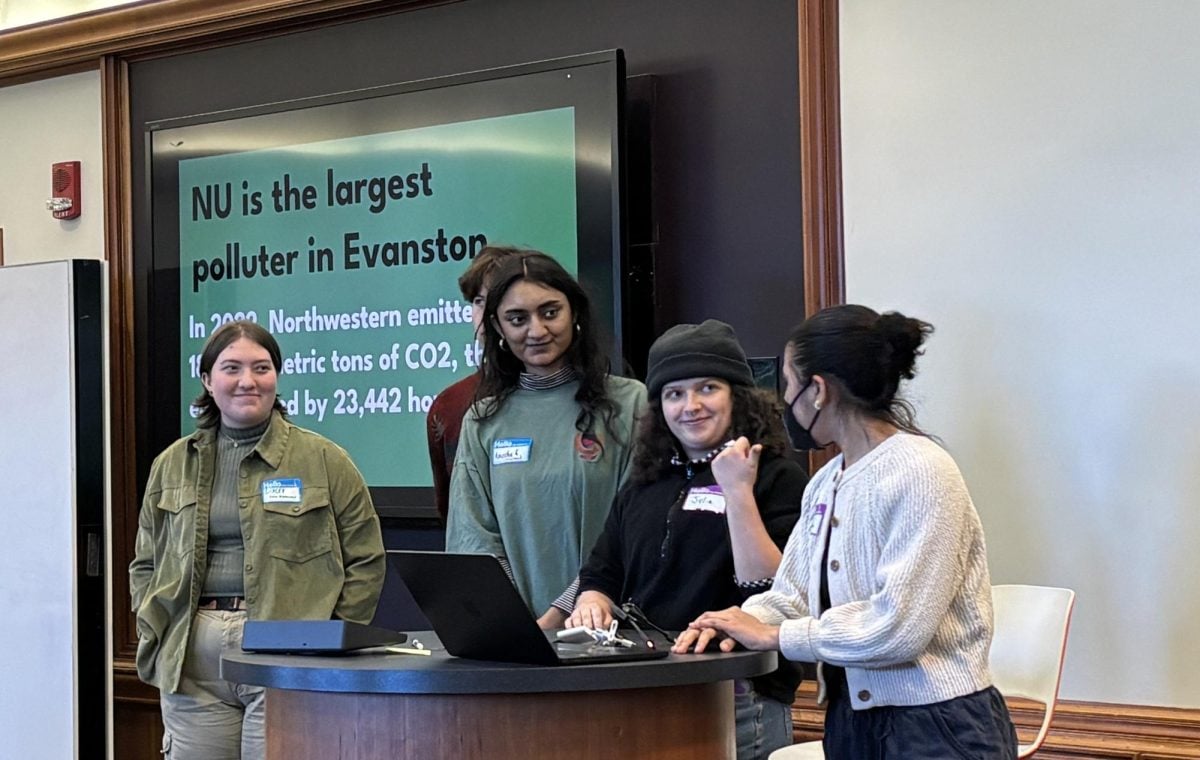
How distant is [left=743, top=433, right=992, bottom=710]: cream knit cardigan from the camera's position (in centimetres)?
194

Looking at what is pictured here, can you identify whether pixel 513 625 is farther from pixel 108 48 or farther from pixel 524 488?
pixel 108 48

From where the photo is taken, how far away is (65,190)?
5.25 metres

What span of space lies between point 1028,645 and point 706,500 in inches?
42.2

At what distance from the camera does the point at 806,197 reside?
3.81 meters

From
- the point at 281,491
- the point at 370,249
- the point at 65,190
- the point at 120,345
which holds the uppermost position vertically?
the point at 65,190

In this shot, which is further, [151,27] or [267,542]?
[151,27]

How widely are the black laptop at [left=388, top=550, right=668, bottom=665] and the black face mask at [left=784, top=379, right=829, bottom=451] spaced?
1.28 feet

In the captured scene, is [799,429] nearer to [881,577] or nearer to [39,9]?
[881,577]

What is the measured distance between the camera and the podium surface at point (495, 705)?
192cm

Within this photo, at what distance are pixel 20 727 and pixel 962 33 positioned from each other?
12.1 feet

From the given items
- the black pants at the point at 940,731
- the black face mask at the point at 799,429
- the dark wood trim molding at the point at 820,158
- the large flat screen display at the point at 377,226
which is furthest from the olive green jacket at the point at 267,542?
the black pants at the point at 940,731

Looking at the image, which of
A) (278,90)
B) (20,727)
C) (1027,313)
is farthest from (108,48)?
(1027,313)

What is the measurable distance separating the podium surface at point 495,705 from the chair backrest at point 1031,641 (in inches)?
48.8

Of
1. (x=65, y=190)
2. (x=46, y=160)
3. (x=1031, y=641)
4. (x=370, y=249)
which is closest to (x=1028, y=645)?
(x=1031, y=641)
